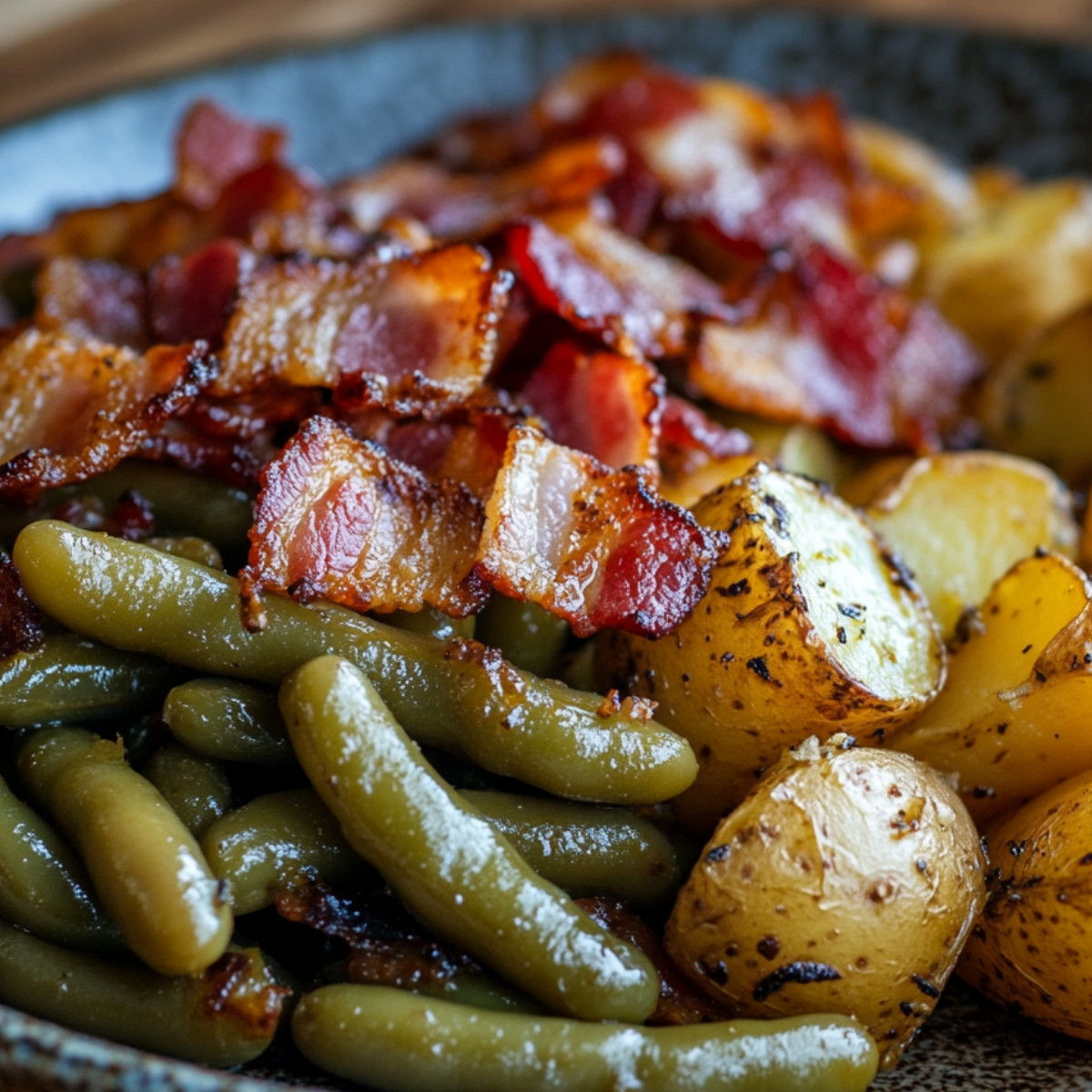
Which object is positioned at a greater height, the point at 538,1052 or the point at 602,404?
the point at 602,404

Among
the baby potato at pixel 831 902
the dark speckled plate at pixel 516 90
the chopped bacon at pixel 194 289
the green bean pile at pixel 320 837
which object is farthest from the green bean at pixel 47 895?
the dark speckled plate at pixel 516 90

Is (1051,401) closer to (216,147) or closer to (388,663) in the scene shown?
(388,663)

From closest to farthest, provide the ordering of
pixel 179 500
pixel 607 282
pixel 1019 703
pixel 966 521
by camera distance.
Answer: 1. pixel 1019 703
2. pixel 179 500
3. pixel 966 521
4. pixel 607 282

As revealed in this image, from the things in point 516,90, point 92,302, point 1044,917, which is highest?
point 92,302

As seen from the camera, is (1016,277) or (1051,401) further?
(1016,277)

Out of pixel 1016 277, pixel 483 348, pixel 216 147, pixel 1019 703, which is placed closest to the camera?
pixel 1019 703

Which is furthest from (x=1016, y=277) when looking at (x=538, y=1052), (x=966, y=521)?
(x=538, y=1052)
